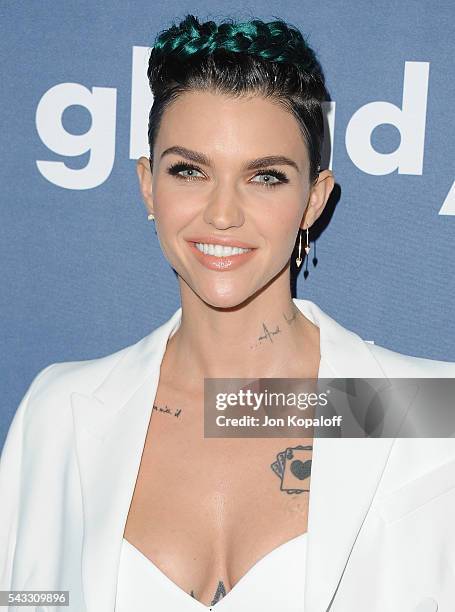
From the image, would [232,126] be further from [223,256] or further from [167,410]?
[167,410]

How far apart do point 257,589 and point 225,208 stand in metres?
0.98

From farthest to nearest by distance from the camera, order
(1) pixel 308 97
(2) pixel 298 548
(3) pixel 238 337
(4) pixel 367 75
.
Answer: (4) pixel 367 75
(3) pixel 238 337
(1) pixel 308 97
(2) pixel 298 548

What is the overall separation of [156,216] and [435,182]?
0.95 metres

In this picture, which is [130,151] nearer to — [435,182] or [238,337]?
[238,337]

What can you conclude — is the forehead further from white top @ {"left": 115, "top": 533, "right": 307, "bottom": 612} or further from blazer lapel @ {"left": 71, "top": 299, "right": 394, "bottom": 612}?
white top @ {"left": 115, "top": 533, "right": 307, "bottom": 612}

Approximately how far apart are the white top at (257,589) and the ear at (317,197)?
2.90ft

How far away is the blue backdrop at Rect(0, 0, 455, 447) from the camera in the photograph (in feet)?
8.30

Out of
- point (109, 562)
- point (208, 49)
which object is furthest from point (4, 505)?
point (208, 49)

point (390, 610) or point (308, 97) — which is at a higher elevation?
point (308, 97)

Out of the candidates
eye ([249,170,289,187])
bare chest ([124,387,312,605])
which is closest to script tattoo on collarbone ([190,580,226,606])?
bare chest ([124,387,312,605])

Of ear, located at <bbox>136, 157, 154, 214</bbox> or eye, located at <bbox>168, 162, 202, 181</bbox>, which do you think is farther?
ear, located at <bbox>136, 157, 154, 214</bbox>

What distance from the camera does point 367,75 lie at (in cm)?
254

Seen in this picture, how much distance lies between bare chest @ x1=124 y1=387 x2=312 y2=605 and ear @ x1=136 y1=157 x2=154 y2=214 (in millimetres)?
633

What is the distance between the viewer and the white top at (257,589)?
2037 mm
